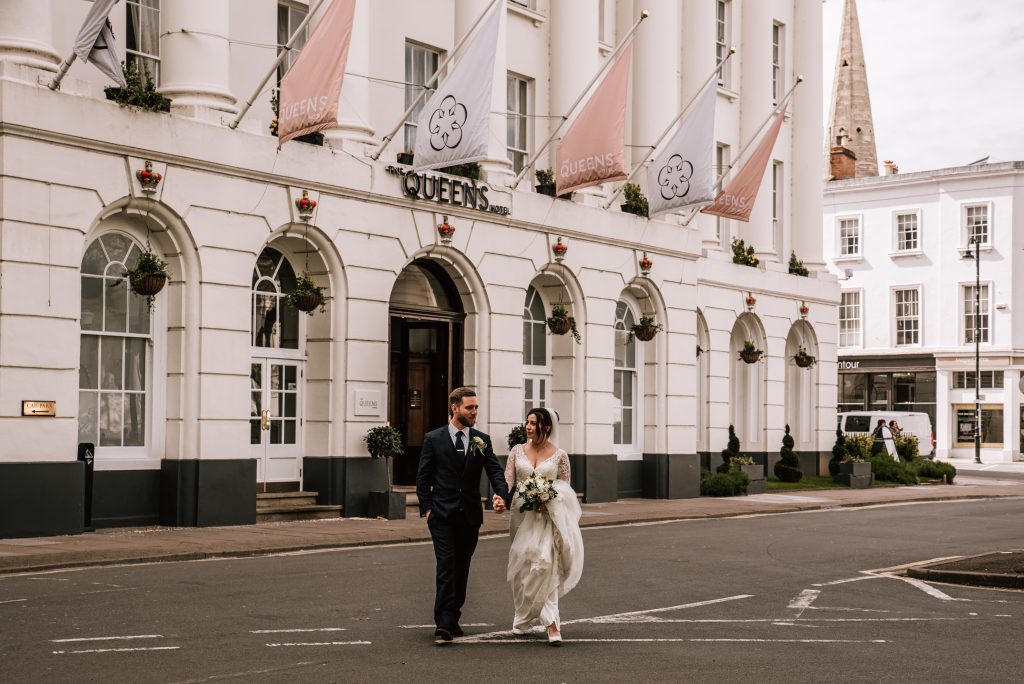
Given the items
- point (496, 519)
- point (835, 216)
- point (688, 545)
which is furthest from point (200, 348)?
point (835, 216)

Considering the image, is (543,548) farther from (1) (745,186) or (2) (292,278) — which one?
(1) (745,186)

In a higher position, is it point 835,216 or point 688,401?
point 835,216

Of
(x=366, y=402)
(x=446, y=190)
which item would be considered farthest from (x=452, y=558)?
(x=446, y=190)

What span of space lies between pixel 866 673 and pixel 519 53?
2159 centimetres

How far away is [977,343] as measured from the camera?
5841 cm

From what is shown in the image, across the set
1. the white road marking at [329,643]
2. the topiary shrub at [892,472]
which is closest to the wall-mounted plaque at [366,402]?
the white road marking at [329,643]

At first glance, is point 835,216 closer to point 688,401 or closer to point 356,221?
point 688,401

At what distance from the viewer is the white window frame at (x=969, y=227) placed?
61250mm

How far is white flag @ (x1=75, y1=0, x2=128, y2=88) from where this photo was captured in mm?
18000

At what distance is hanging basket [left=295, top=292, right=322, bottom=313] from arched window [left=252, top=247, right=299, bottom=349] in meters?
0.50

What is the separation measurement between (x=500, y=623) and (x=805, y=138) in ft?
105

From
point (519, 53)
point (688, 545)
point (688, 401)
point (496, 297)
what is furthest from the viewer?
point (688, 401)

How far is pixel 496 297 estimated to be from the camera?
27.0 metres

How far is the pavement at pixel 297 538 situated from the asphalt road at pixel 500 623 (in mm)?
594
